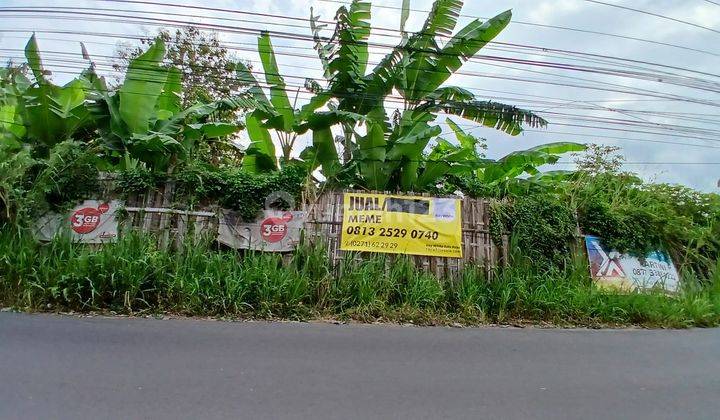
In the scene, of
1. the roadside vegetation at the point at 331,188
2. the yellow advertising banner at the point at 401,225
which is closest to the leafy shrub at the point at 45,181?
the roadside vegetation at the point at 331,188

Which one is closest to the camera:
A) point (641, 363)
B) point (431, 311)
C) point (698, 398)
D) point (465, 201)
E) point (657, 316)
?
point (698, 398)

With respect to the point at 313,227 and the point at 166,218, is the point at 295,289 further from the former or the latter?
the point at 166,218

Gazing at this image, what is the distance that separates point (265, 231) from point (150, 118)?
345 cm

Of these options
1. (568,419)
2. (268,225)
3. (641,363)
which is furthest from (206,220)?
(641,363)

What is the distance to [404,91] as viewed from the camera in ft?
30.6

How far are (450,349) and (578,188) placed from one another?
5.19m

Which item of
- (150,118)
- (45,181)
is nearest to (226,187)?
(150,118)

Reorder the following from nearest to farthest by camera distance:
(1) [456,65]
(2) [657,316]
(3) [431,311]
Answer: (3) [431,311] → (2) [657,316] → (1) [456,65]

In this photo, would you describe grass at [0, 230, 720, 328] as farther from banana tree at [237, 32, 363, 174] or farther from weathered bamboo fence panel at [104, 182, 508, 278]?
banana tree at [237, 32, 363, 174]

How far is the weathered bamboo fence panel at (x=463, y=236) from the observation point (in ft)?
25.4

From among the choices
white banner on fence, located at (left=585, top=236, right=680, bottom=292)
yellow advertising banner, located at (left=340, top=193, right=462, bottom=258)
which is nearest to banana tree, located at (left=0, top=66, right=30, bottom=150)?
yellow advertising banner, located at (left=340, top=193, right=462, bottom=258)

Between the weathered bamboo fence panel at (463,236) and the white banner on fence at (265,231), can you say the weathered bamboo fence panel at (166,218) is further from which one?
the weathered bamboo fence panel at (463,236)

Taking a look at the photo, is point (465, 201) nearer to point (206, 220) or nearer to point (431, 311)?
point (431, 311)

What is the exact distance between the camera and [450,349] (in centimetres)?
554
